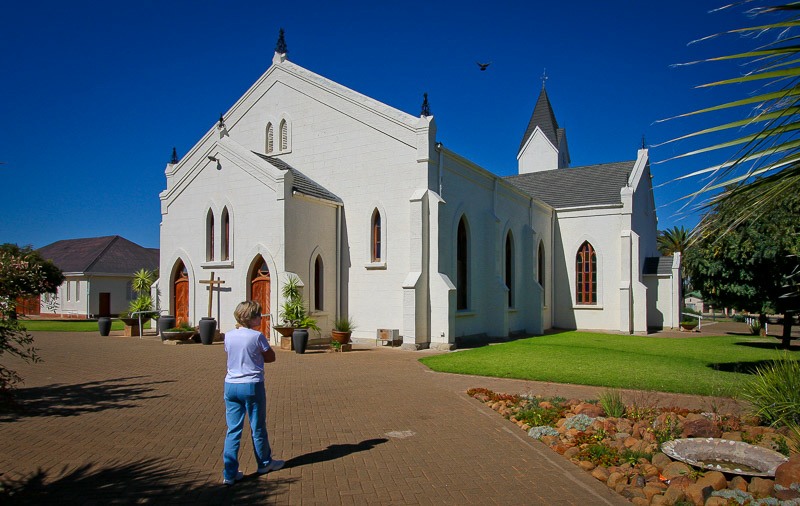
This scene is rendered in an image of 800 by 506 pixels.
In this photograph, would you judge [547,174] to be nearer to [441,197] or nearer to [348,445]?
[441,197]

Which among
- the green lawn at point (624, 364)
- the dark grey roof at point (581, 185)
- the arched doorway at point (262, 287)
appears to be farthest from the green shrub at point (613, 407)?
the dark grey roof at point (581, 185)

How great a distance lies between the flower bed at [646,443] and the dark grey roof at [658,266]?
2639 cm

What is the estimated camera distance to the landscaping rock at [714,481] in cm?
595

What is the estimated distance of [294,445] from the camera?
786 cm

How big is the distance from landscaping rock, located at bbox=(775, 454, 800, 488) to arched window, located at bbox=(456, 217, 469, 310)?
57.8 feet

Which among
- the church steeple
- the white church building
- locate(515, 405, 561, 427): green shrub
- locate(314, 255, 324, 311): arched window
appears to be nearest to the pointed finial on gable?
the white church building

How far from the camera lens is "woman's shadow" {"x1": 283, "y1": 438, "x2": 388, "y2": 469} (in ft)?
23.4

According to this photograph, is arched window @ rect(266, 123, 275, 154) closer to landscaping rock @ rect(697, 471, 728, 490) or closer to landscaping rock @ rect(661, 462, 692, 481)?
landscaping rock @ rect(661, 462, 692, 481)

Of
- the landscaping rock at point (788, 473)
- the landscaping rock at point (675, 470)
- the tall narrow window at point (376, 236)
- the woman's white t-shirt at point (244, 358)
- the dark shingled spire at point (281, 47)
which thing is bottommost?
the landscaping rock at point (675, 470)

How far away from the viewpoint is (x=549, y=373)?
14.3 meters

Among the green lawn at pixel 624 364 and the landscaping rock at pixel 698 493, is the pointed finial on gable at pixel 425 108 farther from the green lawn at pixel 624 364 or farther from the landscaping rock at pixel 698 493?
the landscaping rock at pixel 698 493

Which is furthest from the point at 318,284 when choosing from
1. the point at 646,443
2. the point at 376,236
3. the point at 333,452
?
the point at 646,443

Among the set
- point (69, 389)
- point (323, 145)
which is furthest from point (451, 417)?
point (323, 145)

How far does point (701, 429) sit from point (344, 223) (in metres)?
17.2
